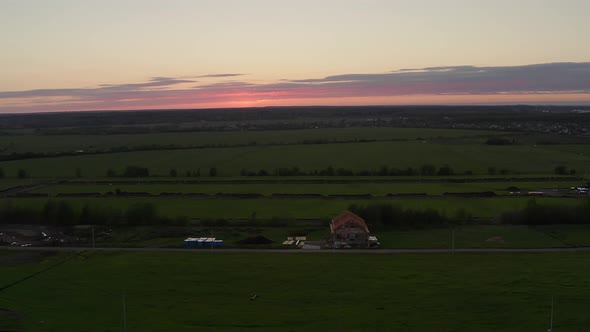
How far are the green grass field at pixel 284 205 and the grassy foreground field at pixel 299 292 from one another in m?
12.9

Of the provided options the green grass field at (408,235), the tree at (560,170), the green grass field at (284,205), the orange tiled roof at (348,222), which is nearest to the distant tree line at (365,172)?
the tree at (560,170)

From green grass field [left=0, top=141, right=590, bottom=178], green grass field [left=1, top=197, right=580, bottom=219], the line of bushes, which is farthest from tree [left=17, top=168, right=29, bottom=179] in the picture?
the line of bushes

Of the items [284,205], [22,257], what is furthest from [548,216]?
[22,257]

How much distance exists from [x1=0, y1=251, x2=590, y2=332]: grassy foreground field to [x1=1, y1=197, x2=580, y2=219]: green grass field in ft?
42.3

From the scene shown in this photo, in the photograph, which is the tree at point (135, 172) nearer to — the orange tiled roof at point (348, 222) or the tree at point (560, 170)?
the orange tiled roof at point (348, 222)

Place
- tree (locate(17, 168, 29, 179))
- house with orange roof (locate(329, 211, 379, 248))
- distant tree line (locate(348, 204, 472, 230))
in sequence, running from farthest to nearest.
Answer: tree (locate(17, 168, 29, 179)) < distant tree line (locate(348, 204, 472, 230)) < house with orange roof (locate(329, 211, 379, 248))

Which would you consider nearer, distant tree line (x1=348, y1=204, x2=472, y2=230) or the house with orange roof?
the house with orange roof

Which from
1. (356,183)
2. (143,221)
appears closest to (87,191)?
(143,221)

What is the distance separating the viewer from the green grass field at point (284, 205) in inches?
1831

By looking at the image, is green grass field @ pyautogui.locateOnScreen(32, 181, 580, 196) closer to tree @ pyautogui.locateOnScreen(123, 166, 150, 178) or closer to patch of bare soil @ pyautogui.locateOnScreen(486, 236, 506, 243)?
tree @ pyautogui.locateOnScreen(123, 166, 150, 178)

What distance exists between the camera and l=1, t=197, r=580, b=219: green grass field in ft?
153

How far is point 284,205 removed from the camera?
50500 mm

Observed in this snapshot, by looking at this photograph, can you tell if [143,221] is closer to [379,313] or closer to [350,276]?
[350,276]

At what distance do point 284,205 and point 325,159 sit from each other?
1454 inches
